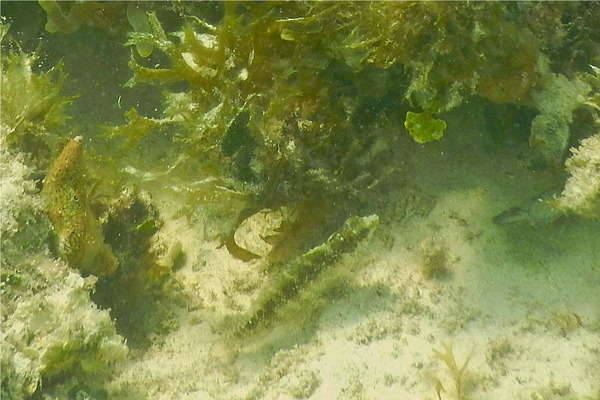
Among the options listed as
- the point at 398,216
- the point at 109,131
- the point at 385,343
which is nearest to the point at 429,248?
the point at 398,216

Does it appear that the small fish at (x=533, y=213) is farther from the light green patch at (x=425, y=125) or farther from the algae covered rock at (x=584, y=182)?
the light green patch at (x=425, y=125)

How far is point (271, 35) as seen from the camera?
8.52 feet

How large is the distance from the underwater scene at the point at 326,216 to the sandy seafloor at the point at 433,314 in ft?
0.03

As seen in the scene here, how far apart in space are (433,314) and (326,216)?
2.57 feet

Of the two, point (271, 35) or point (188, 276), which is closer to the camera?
point (271, 35)

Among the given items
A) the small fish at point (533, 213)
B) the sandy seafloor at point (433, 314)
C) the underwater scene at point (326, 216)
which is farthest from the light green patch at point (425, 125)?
the small fish at point (533, 213)

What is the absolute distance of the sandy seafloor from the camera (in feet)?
7.55

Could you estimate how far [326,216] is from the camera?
296 centimetres

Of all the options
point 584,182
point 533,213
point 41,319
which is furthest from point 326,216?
point 41,319

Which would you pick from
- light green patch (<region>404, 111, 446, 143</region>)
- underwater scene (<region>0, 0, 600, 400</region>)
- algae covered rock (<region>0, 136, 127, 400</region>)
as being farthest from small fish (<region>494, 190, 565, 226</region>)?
algae covered rock (<region>0, 136, 127, 400</region>)

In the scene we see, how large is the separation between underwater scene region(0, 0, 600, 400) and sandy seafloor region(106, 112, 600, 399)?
0.01 metres

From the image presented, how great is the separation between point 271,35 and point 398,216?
1189 millimetres

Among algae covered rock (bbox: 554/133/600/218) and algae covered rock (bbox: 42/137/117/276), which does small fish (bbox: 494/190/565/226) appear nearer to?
algae covered rock (bbox: 554/133/600/218)

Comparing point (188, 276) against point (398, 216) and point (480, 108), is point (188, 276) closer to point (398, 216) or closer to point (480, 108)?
point (398, 216)
